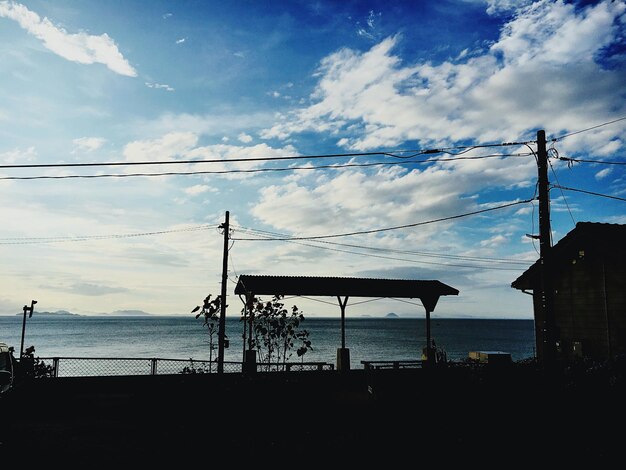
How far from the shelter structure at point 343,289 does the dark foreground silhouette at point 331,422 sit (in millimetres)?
4465

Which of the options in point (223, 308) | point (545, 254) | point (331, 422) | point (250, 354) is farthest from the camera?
point (223, 308)

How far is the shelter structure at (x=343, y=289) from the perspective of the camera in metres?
21.2

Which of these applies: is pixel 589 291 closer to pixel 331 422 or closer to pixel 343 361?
pixel 343 361

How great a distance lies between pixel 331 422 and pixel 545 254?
7047 millimetres

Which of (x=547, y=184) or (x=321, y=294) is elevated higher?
(x=547, y=184)

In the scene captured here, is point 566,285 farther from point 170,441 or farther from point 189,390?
point 170,441

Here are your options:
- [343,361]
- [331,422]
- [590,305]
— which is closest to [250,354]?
[343,361]

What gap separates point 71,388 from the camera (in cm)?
1831

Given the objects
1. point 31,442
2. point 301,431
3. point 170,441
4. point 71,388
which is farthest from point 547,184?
point 71,388

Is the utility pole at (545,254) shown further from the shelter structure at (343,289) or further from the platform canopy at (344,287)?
the platform canopy at (344,287)

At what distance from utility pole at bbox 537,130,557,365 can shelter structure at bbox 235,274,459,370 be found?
9.88 meters

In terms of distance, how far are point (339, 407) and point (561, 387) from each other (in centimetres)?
634

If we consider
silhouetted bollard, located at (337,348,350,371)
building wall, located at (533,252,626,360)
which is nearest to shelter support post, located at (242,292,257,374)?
silhouetted bollard, located at (337,348,350,371)

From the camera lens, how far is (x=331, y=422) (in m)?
13.0
